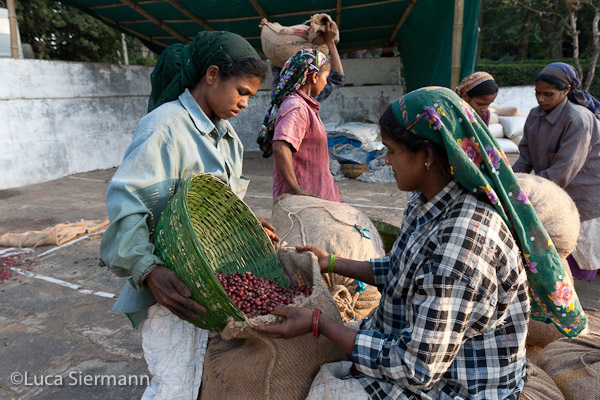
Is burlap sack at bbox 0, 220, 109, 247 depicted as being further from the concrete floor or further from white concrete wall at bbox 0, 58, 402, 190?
white concrete wall at bbox 0, 58, 402, 190

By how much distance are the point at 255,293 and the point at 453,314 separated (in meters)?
0.72

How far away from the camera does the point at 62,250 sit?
4.52m

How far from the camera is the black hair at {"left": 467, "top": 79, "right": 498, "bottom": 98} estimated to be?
3.88m

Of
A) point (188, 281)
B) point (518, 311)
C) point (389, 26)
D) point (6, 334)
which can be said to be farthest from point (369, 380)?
point (389, 26)

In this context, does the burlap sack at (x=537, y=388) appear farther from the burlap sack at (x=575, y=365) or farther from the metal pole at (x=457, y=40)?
the metal pole at (x=457, y=40)

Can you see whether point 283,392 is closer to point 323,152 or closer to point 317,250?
point 317,250

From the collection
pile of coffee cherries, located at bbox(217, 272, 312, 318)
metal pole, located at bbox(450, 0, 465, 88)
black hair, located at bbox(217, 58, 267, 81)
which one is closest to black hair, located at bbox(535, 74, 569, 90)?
metal pole, located at bbox(450, 0, 465, 88)

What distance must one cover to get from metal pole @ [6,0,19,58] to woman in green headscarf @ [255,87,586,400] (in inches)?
308

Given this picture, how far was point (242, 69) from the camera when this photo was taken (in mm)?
1727

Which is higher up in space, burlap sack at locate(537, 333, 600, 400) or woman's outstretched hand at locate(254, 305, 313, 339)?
woman's outstretched hand at locate(254, 305, 313, 339)

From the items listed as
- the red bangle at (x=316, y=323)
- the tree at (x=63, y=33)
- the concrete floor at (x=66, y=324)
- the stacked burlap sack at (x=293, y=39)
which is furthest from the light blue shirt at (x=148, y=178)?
the tree at (x=63, y=33)

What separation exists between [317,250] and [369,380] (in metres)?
0.73

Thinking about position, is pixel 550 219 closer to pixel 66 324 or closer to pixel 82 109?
pixel 66 324

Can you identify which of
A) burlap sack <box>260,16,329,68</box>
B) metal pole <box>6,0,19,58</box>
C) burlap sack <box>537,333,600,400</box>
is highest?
metal pole <box>6,0,19,58</box>
